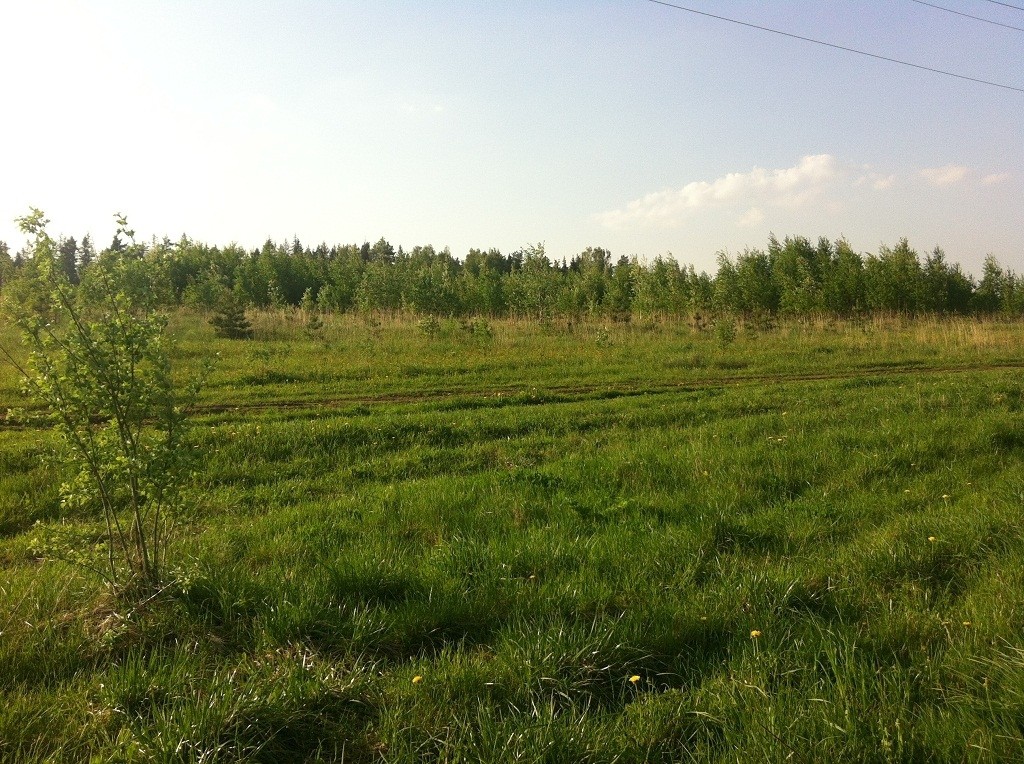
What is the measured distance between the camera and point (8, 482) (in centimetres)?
693

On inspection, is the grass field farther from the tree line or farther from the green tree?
the tree line

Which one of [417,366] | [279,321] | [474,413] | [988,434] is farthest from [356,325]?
[988,434]

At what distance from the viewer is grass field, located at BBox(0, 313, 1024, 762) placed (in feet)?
8.74

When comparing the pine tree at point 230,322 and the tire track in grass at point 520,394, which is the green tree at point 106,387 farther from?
the pine tree at point 230,322

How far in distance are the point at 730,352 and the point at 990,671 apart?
2049 centimetres

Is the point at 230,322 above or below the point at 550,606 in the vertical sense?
above

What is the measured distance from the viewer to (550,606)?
3729 millimetres

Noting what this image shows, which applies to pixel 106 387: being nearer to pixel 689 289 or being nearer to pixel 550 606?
pixel 550 606

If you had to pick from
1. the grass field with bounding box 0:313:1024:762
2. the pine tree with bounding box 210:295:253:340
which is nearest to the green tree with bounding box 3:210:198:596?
the grass field with bounding box 0:313:1024:762

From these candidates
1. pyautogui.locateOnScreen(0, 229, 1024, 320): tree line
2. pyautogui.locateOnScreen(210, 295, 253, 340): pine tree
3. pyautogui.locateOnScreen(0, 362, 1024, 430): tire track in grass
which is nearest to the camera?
pyautogui.locateOnScreen(0, 362, 1024, 430): tire track in grass

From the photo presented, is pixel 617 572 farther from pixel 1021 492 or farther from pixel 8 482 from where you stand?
pixel 8 482

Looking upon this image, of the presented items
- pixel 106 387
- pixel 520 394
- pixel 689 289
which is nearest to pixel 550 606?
pixel 106 387

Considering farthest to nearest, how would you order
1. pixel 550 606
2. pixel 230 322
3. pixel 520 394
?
pixel 230 322
pixel 520 394
pixel 550 606

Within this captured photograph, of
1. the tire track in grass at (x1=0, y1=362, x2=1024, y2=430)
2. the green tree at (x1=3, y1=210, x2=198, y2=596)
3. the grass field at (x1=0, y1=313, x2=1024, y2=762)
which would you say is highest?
the green tree at (x1=3, y1=210, x2=198, y2=596)
